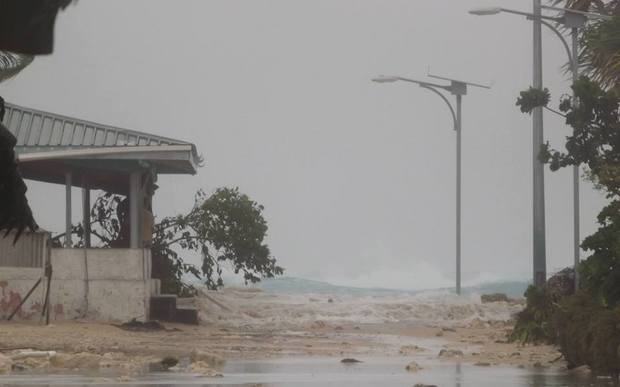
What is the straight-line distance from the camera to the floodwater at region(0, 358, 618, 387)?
67.3 ft

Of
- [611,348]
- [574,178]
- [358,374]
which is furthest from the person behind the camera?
[574,178]

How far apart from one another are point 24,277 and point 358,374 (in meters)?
17.9

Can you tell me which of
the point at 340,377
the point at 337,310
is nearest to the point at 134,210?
the point at 337,310

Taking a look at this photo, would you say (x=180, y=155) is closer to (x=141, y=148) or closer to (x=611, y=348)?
(x=141, y=148)

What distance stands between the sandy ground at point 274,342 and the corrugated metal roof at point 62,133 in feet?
16.3

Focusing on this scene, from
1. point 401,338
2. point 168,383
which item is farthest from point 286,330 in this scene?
point 168,383

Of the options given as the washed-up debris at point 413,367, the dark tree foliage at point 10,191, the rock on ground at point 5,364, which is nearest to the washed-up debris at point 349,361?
the washed-up debris at point 413,367

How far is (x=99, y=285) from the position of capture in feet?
136

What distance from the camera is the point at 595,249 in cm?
2452

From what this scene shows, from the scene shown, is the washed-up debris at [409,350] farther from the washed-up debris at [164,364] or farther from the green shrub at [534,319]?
the washed-up debris at [164,364]

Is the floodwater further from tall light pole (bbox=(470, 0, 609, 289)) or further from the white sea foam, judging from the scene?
the white sea foam

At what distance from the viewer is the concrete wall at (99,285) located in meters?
41.1

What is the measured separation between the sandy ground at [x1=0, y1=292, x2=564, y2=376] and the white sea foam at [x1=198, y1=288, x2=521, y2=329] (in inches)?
151

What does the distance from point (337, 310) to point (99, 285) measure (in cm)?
1809
